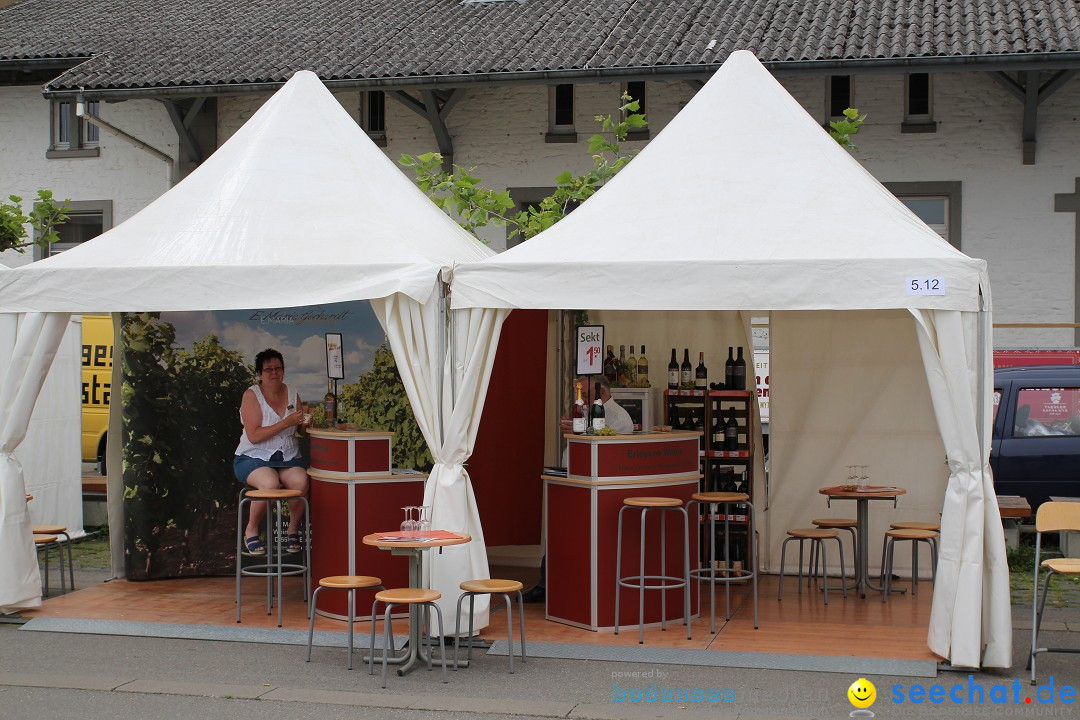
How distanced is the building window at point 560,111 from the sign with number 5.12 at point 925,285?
10.5m

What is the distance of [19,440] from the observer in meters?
9.02

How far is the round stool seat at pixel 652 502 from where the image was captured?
830 cm

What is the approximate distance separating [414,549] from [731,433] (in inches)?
154

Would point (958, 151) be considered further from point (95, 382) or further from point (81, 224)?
point (81, 224)

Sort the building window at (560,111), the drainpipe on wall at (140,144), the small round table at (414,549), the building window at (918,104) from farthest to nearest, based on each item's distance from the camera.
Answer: the drainpipe on wall at (140,144) → the building window at (560,111) → the building window at (918,104) → the small round table at (414,549)

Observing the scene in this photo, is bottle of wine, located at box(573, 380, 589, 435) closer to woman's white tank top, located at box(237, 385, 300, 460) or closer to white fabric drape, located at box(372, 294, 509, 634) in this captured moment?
white fabric drape, located at box(372, 294, 509, 634)

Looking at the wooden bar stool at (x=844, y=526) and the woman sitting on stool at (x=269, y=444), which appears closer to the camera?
the woman sitting on stool at (x=269, y=444)

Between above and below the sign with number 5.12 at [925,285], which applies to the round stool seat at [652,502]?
below

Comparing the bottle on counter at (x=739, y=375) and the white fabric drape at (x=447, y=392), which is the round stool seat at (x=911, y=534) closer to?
the bottle on counter at (x=739, y=375)

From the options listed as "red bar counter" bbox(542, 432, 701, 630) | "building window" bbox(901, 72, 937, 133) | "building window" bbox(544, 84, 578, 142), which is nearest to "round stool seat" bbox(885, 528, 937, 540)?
"red bar counter" bbox(542, 432, 701, 630)

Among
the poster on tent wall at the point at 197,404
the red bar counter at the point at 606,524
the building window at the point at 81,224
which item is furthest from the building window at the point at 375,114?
the red bar counter at the point at 606,524

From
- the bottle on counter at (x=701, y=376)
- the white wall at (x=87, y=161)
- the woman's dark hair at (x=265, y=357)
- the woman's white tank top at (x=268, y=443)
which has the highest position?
the white wall at (x=87, y=161)

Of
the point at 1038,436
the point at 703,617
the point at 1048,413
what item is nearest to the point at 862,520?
the point at 703,617

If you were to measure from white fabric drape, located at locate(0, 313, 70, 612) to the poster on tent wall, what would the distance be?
1.43 meters
